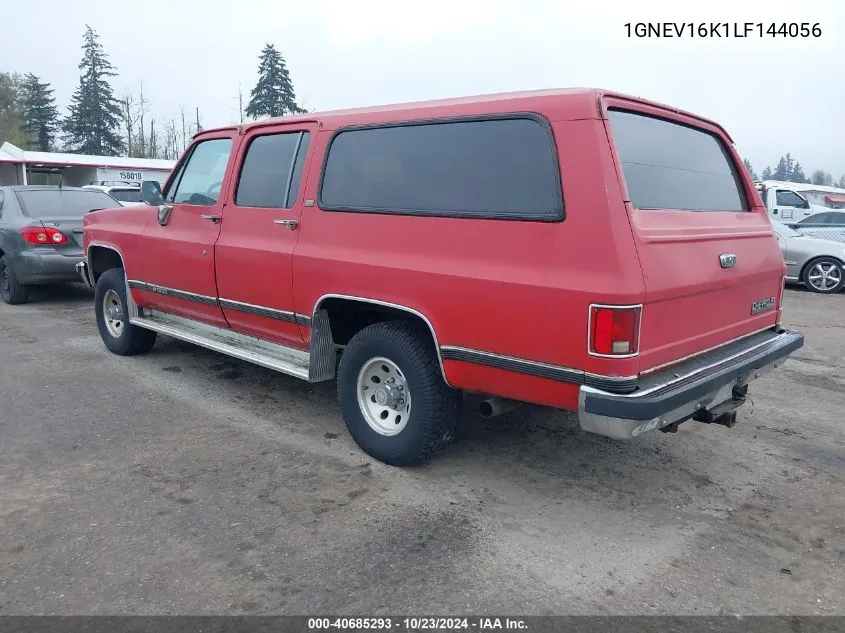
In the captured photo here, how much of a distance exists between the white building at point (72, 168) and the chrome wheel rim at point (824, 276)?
3347 cm

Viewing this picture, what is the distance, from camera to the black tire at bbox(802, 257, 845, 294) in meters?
11.7

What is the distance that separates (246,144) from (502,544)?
3.42 meters

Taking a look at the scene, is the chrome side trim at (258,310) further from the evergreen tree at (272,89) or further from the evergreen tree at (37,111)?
the evergreen tree at (37,111)

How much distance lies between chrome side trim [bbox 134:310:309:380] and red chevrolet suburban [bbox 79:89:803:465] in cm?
2

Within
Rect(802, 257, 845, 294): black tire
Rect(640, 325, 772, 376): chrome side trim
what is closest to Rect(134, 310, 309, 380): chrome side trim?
Rect(640, 325, 772, 376): chrome side trim

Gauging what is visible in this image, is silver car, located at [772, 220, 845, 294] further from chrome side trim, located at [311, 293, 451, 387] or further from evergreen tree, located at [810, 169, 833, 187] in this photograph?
evergreen tree, located at [810, 169, 833, 187]

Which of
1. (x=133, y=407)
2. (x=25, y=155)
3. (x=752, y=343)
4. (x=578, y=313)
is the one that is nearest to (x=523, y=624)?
(x=578, y=313)

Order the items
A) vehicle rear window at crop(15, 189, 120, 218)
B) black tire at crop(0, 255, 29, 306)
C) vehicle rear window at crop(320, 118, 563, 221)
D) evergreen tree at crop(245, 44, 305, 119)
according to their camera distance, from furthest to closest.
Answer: evergreen tree at crop(245, 44, 305, 119)
vehicle rear window at crop(15, 189, 120, 218)
black tire at crop(0, 255, 29, 306)
vehicle rear window at crop(320, 118, 563, 221)

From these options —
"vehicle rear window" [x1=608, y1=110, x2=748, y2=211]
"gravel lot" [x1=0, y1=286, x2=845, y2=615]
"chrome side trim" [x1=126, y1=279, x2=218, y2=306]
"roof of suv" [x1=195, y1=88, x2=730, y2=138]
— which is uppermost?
"roof of suv" [x1=195, y1=88, x2=730, y2=138]

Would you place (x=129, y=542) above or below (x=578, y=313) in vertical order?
below

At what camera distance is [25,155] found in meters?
38.7

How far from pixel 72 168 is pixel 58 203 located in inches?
1432

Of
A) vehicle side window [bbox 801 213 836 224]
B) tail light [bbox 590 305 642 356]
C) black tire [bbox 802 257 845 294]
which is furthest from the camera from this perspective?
vehicle side window [bbox 801 213 836 224]

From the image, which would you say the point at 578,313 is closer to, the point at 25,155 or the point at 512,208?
the point at 512,208
